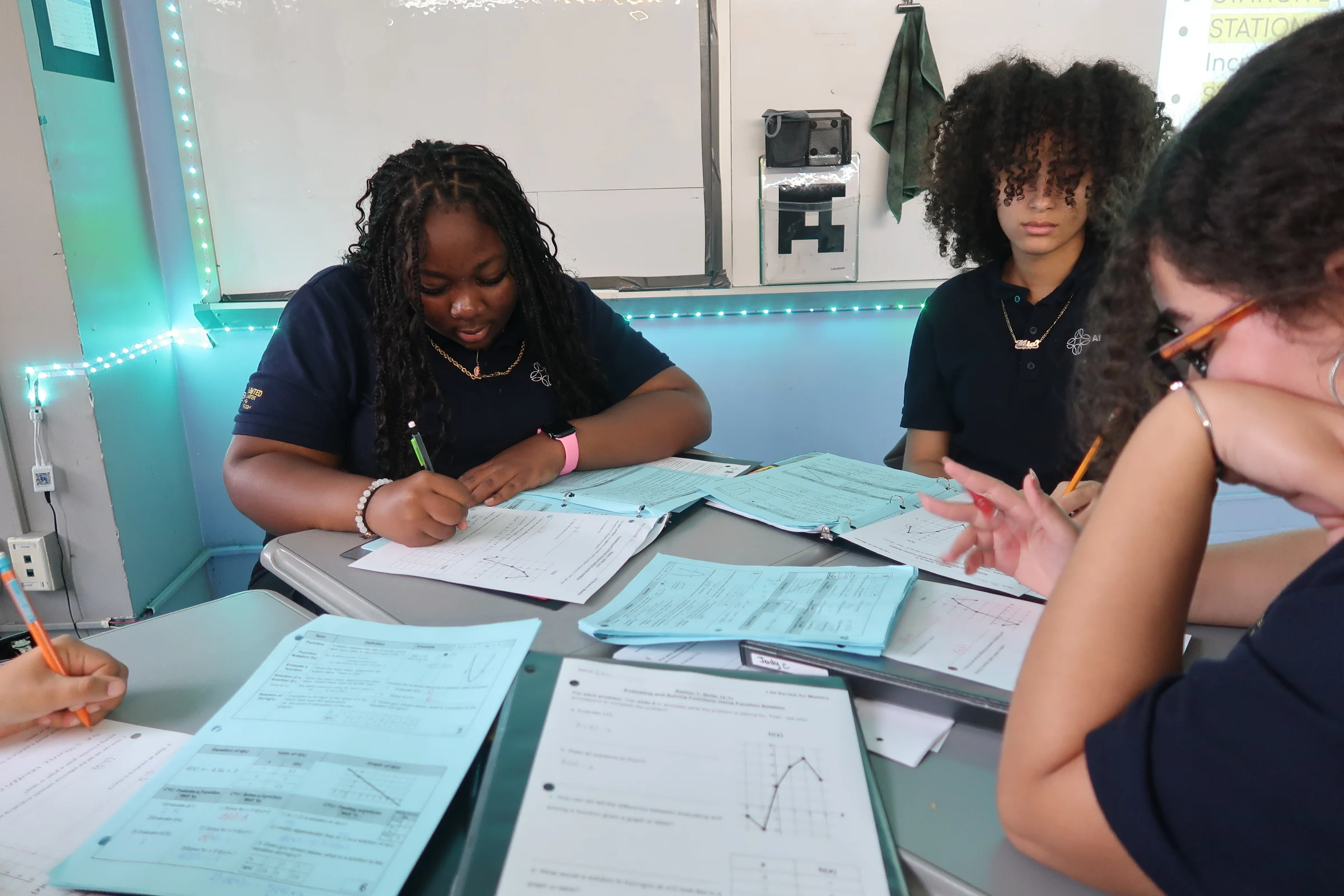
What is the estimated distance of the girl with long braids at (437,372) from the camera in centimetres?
125

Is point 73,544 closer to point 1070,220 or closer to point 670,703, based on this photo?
point 670,703

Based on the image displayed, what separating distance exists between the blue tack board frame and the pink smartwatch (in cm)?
156

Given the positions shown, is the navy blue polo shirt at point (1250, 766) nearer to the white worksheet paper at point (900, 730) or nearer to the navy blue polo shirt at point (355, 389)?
the white worksheet paper at point (900, 730)

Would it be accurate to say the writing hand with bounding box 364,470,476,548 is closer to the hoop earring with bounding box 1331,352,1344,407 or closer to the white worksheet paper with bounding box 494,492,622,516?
the white worksheet paper with bounding box 494,492,622,516

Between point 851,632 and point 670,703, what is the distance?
0.61ft

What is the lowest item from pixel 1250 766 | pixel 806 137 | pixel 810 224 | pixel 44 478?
pixel 44 478

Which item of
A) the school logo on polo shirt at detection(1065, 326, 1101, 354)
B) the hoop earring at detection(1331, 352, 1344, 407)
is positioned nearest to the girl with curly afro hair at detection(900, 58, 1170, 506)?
the school logo on polo shirt at detection(1065, 326, 1101, 354)

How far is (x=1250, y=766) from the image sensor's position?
425 millimetres

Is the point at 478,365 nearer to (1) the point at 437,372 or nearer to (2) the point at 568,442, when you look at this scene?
(1) the point at 437,372

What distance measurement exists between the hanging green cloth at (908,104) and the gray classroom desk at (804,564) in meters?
1.64

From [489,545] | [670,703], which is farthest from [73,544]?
[670,703]

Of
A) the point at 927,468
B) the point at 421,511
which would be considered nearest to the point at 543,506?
the point at 421,511

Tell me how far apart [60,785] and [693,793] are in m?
0.47

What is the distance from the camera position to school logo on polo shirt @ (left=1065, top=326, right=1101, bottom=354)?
4.97 ft
